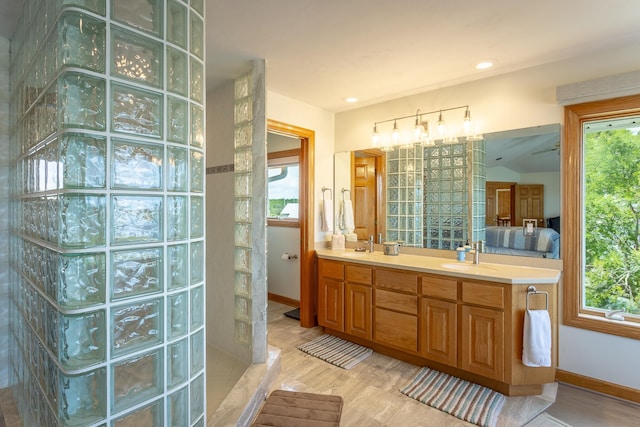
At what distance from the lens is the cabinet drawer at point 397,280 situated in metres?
2.66

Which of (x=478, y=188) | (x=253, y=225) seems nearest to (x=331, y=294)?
(x=253, y=225)

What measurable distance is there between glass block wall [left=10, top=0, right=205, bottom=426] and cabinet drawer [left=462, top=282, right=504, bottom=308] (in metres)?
1.90

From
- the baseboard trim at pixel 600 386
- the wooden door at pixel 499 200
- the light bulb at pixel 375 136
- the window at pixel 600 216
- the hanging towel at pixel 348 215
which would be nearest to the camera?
the baseboard trim at pixel 600 386

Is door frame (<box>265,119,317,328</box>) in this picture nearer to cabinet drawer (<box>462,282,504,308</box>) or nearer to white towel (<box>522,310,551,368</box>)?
cabinet drawer (<box>462,282,504,308</box>)

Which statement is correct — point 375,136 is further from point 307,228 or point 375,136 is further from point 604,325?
point 604,325

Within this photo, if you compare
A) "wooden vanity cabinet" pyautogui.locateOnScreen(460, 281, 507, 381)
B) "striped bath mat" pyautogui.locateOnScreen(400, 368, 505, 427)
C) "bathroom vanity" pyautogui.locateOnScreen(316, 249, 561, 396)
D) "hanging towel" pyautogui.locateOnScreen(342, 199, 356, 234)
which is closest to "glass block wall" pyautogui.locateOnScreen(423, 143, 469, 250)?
"bathroom vanity" pyautogui.locateOnScreen(316, 249, 561, 396)

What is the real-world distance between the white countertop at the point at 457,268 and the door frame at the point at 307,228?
229 millimetres

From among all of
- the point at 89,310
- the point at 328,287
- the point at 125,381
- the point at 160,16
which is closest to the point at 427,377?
the point at 328,287

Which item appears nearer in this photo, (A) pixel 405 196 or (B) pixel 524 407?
(B) pixel 524 407

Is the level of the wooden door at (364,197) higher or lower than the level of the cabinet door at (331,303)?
higher

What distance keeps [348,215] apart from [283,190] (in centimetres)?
139

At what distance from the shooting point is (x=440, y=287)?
2508 mm

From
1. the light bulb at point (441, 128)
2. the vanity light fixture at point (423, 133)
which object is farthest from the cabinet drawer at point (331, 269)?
the light bulb at point (441, 128)

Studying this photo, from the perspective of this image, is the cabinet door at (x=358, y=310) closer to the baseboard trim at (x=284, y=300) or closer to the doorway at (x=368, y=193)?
the doorway at (x=368, y=193)
